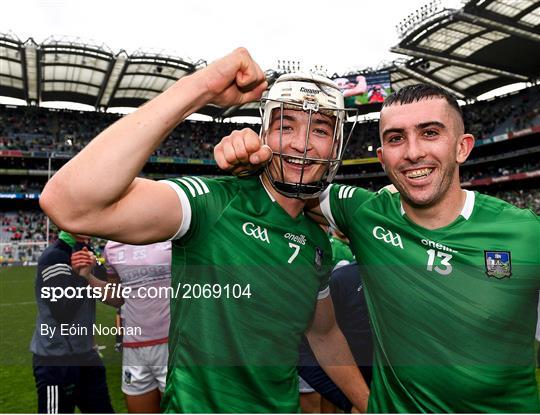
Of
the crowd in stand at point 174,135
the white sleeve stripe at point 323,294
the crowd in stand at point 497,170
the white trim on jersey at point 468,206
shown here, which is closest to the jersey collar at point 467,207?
the white trim on jersey at point 468,206

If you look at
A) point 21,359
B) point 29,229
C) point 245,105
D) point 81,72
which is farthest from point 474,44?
point 29,229

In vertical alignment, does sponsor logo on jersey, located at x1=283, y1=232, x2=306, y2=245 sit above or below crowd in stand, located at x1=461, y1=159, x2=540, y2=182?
below

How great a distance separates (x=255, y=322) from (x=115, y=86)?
3623 cm

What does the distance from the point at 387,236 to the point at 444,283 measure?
333 millimetres

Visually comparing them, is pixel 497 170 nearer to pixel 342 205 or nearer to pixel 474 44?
pixel 474 44

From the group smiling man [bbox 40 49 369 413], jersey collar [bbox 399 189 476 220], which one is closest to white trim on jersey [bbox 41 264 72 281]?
smiling man [bbox 40 49 369 413]

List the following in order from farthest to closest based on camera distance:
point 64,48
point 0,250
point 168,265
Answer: point 0,250
point 64,48
point 168,265

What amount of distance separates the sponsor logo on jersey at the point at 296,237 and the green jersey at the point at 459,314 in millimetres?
375

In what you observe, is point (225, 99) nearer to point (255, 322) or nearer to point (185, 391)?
point (255, 322)

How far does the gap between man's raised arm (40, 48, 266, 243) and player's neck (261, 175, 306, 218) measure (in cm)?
51

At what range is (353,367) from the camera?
7.76 feet

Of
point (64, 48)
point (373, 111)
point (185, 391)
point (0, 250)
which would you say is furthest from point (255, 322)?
point (373, 111)

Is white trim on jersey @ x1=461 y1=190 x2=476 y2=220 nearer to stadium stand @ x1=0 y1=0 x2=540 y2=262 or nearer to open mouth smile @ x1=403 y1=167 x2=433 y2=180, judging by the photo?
open mouth smile @ x1=403 y1=167 x2=433 y2=180

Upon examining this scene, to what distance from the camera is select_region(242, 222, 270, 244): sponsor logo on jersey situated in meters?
1.85
